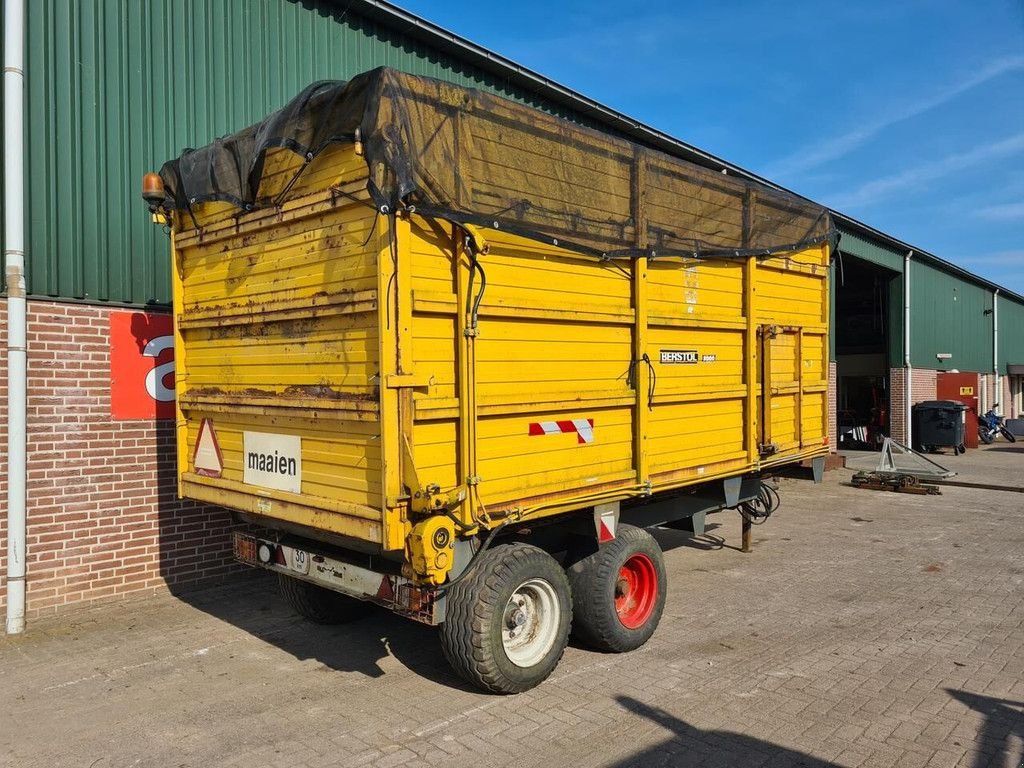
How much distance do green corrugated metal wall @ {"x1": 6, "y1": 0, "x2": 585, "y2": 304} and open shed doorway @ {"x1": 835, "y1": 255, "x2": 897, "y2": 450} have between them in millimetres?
19535

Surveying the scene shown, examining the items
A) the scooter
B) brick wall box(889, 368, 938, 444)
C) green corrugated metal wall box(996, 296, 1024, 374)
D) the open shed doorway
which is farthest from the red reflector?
green corrugated metal wall box(996, 296, 1024, 374)

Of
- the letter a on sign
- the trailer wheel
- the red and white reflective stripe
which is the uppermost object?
the red and white reflective stripe

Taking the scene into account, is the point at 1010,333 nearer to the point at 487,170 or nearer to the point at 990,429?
the point at 990,429

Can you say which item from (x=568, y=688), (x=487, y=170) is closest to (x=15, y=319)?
(x=487, y=170)

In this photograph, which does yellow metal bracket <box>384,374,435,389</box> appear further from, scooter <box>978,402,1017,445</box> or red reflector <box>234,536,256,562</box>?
scooter <box>978,402,1017,445</box>

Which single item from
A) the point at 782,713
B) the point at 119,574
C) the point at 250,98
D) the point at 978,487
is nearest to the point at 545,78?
the point at 250,98

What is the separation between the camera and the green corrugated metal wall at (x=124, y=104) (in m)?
6.24

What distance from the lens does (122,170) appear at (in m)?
6.70

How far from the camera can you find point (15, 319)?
577 cm

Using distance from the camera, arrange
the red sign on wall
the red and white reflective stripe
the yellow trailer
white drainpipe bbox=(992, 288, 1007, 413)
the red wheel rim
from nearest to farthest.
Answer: the yellow trailer, the red and white reflective stripe, the red wheel rim, the red sign on wall, white drainpipe bbox=(992, 288, 1007, 413)

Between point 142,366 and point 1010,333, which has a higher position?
point 1010,333

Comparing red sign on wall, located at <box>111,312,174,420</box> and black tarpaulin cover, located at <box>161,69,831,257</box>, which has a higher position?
black tarpaulin cover, located at <box>161,69,831,257</box>

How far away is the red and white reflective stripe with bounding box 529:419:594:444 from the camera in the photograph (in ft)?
15.7

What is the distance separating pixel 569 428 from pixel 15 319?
431 centimetres
